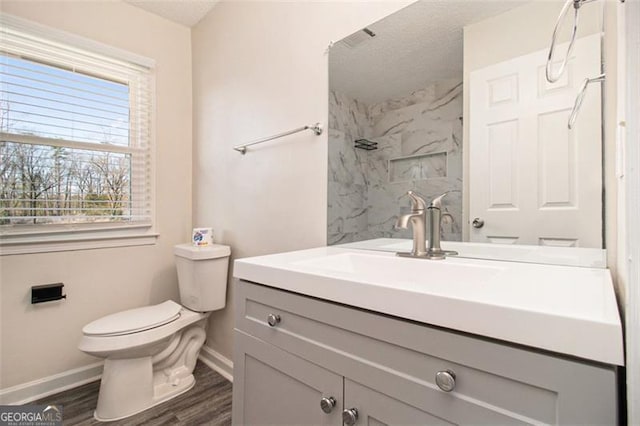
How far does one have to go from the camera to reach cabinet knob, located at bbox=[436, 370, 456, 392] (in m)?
0.52

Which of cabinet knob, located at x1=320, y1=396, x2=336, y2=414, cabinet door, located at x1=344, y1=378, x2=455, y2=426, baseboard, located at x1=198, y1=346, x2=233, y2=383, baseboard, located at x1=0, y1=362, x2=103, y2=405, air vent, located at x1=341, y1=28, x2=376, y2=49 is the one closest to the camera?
cabinet door, located at x1=344, y1=378, x2=455, y2=426

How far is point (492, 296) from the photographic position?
1.76 feet

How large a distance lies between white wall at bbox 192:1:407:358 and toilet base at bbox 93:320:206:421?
0.81ft

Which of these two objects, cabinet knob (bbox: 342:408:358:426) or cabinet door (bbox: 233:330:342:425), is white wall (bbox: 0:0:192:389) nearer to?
cabinet door (bbox: 233:330:342:425)

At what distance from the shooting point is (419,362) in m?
0.57

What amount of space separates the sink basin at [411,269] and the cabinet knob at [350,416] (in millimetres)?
290

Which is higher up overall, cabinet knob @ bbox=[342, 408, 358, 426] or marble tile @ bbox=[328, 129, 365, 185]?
marble tile @ bbox=[328, 129, 365, 185]

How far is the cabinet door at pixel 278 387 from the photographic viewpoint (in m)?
0.72

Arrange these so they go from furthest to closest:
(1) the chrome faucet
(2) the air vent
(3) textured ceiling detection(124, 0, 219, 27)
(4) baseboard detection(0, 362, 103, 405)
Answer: (3) textured ceiling detection(124, 0, 219, 27) < (4) baseboard detection(0, 362, 103, 405) < (2) the air vent < (1) the chrome faucet

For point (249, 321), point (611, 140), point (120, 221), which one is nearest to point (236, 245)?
point (120, 221)

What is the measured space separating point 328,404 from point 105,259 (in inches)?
72.9

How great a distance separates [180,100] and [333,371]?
87.4 inches

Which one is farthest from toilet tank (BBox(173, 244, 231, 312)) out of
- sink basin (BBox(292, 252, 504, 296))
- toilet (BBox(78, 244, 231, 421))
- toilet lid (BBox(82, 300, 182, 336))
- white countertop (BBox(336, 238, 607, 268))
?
white countertop (BBox(336, 238, 607, 268))
